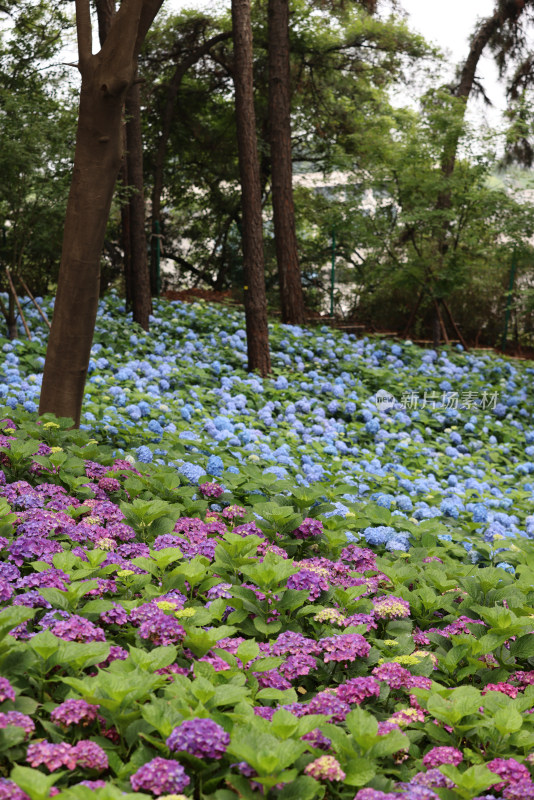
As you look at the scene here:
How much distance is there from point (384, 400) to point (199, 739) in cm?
630

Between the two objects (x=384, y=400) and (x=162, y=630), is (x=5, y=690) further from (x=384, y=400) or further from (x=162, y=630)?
(x=384, y=400)

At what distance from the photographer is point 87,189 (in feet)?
12.7

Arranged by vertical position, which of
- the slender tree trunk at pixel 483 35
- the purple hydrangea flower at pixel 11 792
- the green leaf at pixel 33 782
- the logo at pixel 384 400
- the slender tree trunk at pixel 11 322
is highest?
the slender tree trunk at pixel 483 35

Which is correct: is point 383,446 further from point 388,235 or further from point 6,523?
point 388,235

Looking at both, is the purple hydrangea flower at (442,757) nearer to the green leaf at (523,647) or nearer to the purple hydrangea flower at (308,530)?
the green leaf at (523,647)

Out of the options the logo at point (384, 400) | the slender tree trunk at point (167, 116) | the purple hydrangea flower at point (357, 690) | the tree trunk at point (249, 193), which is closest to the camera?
the purple hydrangea flower at point (357, 690)

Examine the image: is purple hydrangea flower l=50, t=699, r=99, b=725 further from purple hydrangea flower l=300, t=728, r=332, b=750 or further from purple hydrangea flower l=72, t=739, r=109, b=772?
purple hydrangea flower l=300, t=728, r=332, b=750

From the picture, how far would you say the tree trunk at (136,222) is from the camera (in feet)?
30.6

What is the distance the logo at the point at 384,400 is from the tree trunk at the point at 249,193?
1207mm

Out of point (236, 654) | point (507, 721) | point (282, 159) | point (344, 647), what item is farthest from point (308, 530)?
point (282, 159)

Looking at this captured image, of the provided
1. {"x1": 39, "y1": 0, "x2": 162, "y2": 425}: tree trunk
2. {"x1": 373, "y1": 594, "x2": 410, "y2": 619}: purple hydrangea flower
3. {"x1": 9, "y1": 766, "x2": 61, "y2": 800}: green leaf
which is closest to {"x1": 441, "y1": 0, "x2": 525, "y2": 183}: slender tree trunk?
{"x1": 39, "y1": 0, "x2": 162, "y2": 425}: tree trunk

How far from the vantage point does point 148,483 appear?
332cm

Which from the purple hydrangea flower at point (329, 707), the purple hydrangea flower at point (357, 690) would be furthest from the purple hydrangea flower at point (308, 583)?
the purple hydrangea flower at point (329, 707)

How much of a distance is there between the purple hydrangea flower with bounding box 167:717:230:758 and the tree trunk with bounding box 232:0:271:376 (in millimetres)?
6511
